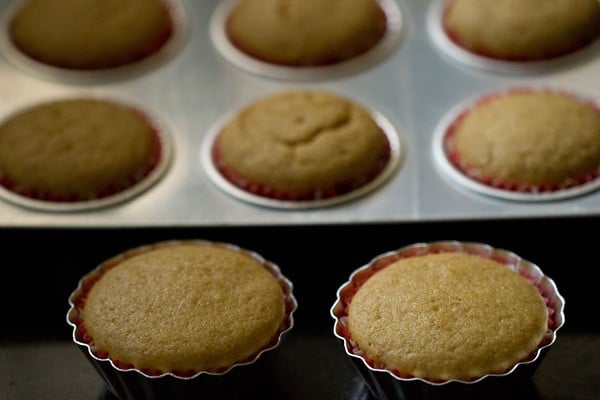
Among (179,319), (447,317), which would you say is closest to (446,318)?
(447,317)

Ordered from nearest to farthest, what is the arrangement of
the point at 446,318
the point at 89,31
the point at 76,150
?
the point at 446,318, the point at 76,150, the point at 89,31

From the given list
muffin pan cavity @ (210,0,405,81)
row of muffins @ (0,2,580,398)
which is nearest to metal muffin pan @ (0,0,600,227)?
muffin pan cavity @ (210,0,405,81)

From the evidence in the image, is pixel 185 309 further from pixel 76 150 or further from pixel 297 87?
pixel 297 87

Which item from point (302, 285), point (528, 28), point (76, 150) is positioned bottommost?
point (302, 285)

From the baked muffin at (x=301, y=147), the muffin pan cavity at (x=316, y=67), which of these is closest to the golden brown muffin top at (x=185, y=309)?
the baked muffin at (x=301, y=147)

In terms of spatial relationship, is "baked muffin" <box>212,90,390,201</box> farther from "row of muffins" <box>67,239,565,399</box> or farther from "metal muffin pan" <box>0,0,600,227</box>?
"row of muffins" <box>67,239,565,399</box>

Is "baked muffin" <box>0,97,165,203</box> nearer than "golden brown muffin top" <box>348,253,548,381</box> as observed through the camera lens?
No
